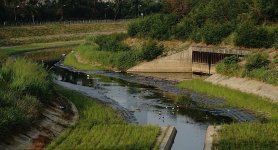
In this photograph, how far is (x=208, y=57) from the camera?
7606 cm

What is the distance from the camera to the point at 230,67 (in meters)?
63.0

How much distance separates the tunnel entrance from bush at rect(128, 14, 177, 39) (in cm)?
1187

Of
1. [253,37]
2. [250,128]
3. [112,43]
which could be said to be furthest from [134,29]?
[250,128]

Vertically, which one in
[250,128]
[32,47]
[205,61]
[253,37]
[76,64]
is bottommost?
[76,64]

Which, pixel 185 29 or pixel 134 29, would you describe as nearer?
pixel 185 29

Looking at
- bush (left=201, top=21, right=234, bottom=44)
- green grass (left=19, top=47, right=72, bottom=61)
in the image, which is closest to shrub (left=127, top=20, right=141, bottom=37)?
green grass (left=19, top=47, right=72, bottom=61)

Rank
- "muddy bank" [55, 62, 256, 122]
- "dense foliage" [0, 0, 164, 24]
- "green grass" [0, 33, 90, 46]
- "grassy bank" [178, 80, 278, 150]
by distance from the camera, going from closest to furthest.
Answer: "grassy bank" [178, 80, 278, 150] → "muddy bank" [55, 62, 256, 122] → "green grass" [0, 33, 90, 46] → "dense foliage" [0, 0, 164, 24]

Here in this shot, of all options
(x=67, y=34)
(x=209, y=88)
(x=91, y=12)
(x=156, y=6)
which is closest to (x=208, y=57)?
(x=209, y=88)

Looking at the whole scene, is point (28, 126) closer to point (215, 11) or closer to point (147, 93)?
point (147, 93)

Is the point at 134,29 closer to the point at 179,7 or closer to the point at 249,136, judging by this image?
the point at 179,7

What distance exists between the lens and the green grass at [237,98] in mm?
46306

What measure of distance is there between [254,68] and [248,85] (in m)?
4.61

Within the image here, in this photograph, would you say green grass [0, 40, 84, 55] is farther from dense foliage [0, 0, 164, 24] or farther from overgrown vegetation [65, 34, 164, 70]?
dense foliage [0, 0, 164, 24]

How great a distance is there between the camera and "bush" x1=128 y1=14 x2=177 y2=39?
90375 millimetres
